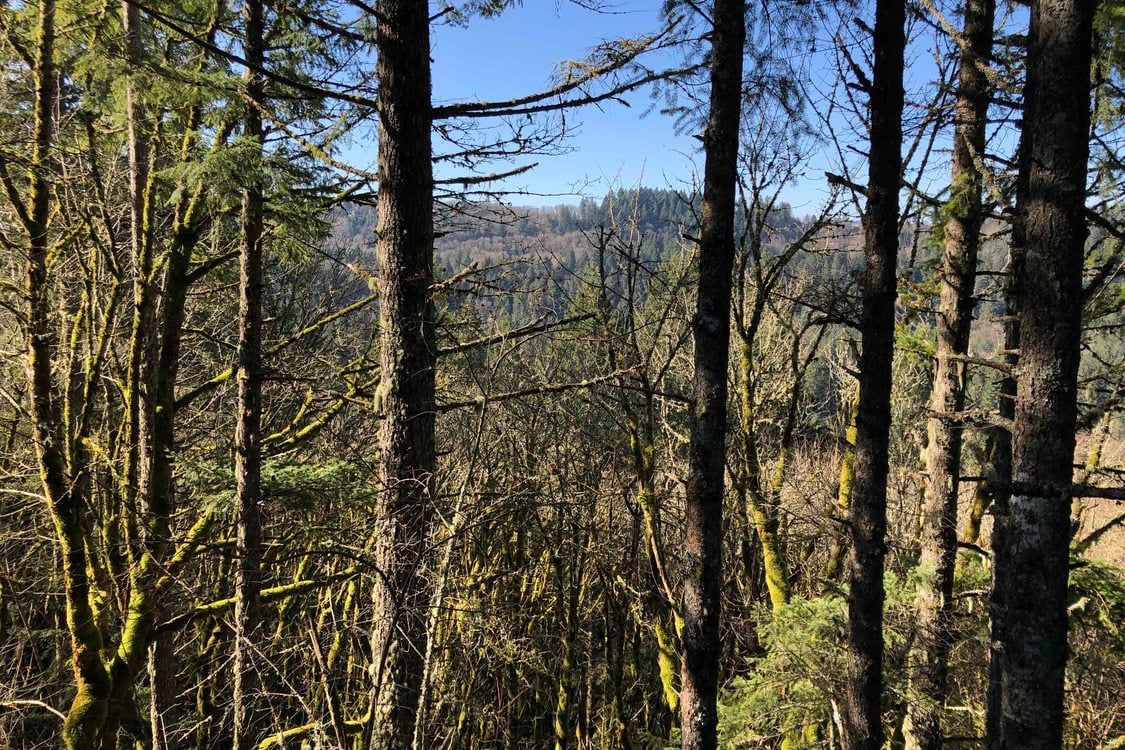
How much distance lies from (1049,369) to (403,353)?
3.11 meters

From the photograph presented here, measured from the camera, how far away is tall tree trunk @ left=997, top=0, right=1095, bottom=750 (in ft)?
8.39

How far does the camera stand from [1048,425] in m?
2.62

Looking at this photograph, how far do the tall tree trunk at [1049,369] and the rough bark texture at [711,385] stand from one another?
5.26 feet

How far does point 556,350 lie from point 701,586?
495 centimetres

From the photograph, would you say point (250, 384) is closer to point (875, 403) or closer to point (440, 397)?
point (440, 397)

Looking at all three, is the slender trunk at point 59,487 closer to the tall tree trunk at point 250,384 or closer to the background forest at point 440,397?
the background forest at point 440,397

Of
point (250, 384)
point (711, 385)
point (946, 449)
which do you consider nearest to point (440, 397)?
point (250, 384)

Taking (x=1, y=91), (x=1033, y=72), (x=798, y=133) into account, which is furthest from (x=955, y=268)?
(x=1, y=91)

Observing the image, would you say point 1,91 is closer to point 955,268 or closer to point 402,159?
point 402,159

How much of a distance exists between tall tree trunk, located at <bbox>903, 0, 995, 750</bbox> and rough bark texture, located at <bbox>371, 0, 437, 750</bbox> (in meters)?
4.31

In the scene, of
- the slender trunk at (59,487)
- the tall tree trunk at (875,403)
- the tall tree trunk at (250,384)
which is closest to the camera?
the tall tree trunk at (875,403)

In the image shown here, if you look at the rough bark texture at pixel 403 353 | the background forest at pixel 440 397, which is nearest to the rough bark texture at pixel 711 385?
the background forest at pixel 440 397

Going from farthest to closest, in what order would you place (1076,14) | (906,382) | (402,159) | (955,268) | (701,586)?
(906,382)
(955,268)
(701,586)
(402,159)
(1076,14)

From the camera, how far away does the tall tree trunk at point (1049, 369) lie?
256cm
